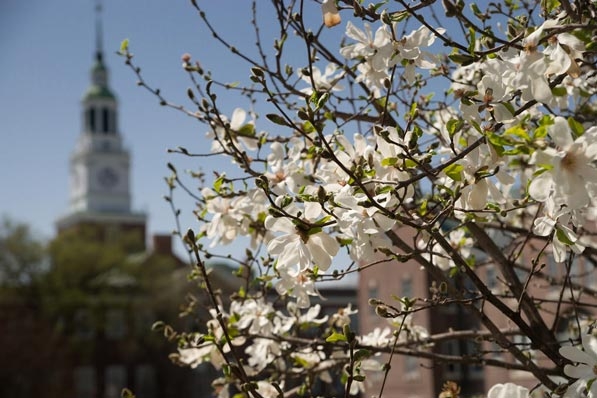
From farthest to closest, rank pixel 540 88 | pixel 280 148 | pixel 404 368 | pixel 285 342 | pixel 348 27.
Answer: pixel 404 368 → pixel 285 342 → pixel 280 148 → pixel 348 27 → pixel 540 88

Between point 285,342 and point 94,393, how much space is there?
32.8 meters

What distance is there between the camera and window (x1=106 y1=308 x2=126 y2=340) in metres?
35.6

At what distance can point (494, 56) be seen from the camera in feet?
7.08

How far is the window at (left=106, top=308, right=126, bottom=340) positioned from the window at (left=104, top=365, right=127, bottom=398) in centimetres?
119

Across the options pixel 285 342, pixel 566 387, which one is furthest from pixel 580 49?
pixel 285 342

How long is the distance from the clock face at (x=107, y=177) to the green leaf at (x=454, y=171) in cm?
5973

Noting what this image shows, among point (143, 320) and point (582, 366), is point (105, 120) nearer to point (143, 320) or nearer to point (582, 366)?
point (143, 320)

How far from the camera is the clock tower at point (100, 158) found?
2356 inches

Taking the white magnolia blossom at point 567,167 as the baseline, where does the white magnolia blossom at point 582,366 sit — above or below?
below

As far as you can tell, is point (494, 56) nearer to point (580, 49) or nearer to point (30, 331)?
point (580, 49)

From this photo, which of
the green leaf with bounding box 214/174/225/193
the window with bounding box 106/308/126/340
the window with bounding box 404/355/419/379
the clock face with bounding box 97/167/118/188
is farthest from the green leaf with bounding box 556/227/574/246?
the clock face with bounding box 97/167/118/188

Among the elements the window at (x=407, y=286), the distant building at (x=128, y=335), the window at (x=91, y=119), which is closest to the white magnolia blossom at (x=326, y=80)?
the window at (x=407, y=286)

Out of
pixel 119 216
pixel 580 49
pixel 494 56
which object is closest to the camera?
pixel 580 49

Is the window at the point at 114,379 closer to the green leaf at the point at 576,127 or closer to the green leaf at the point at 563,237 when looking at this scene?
the green leaf at the point at 563,237
